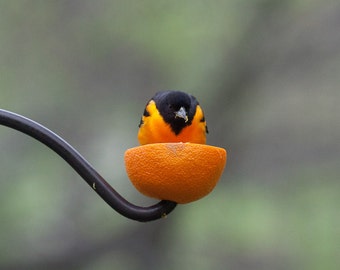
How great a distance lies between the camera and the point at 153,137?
Result: 2039 mm

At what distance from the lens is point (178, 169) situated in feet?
3.94

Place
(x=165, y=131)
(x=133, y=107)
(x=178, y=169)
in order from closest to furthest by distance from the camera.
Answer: (x=178, y=169)
(x=165, y=131)
(x=133, y=107)

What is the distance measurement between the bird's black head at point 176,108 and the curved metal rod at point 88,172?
0.72m

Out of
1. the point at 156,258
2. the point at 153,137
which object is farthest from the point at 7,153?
the point at 153,137

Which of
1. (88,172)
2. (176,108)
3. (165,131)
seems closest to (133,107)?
(176,108)

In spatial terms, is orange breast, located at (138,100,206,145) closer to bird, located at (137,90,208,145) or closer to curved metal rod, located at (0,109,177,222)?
bird, located at (137,90,208,145)

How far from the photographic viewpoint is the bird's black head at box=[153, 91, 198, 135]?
6.54 ft

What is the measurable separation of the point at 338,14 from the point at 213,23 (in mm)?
648

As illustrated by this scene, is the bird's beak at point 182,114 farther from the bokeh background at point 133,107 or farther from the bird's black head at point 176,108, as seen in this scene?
the bokeh background at point 133,107

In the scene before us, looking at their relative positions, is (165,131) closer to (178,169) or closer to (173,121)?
(173,121)

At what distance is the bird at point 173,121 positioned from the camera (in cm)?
198

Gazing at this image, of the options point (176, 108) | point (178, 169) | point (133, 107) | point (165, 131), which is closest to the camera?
point (178, 169)

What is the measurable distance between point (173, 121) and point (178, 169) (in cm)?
81

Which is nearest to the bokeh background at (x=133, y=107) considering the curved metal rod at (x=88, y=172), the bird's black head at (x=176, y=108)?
the bird's black head at (x=176, y=108)
